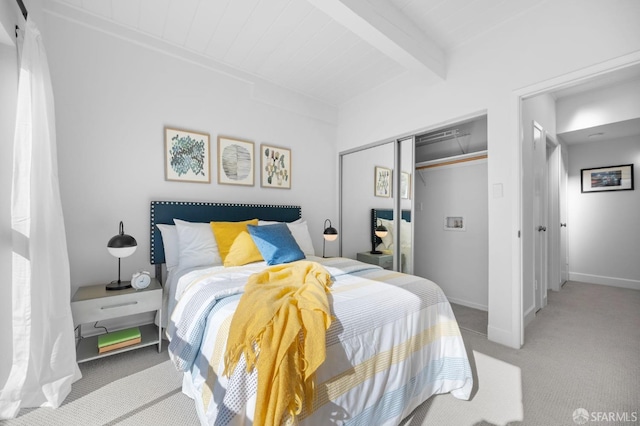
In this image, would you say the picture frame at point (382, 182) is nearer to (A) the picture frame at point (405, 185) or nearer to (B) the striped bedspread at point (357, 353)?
(A) the picture frame at point (405, 185)

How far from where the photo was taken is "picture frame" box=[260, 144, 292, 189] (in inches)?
142

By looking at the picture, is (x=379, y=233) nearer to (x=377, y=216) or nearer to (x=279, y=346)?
(x=377, y=216)

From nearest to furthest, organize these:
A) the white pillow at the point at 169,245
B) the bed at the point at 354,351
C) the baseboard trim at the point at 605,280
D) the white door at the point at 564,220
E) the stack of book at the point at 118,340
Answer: the bed at the point at 354,351, the stack of book at the point at 118,340, the white pillow at the point at 169,245, the baseboard trim at the point at 605,280, the white door at the point at 564,220

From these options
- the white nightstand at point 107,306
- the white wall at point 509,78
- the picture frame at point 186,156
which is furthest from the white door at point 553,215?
the white nightstand at point 107,306

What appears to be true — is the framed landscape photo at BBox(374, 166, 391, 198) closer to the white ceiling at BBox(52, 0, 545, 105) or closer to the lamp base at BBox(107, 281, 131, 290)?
the white ceiling at BBox(52, 0, 545, 105)

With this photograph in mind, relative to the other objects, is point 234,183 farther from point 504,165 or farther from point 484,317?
point 484,317

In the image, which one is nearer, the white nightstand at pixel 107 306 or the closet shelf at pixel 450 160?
the white nightstand at pixel 107 306

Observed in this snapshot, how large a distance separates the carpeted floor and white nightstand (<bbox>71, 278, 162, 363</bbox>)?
116mm

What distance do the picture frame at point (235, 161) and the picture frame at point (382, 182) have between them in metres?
1.59

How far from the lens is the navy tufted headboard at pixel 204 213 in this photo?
278 cm

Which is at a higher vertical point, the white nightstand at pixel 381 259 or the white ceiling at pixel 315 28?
the white ceiling at pixel 315 28

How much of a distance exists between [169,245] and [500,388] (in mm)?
2931

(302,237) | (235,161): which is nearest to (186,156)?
(235,161)

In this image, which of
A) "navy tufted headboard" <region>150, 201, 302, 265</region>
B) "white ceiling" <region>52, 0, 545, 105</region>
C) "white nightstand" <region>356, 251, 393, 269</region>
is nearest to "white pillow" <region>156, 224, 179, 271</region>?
"navy tufted headboard" <region>150, 201, 302, 265</region>
